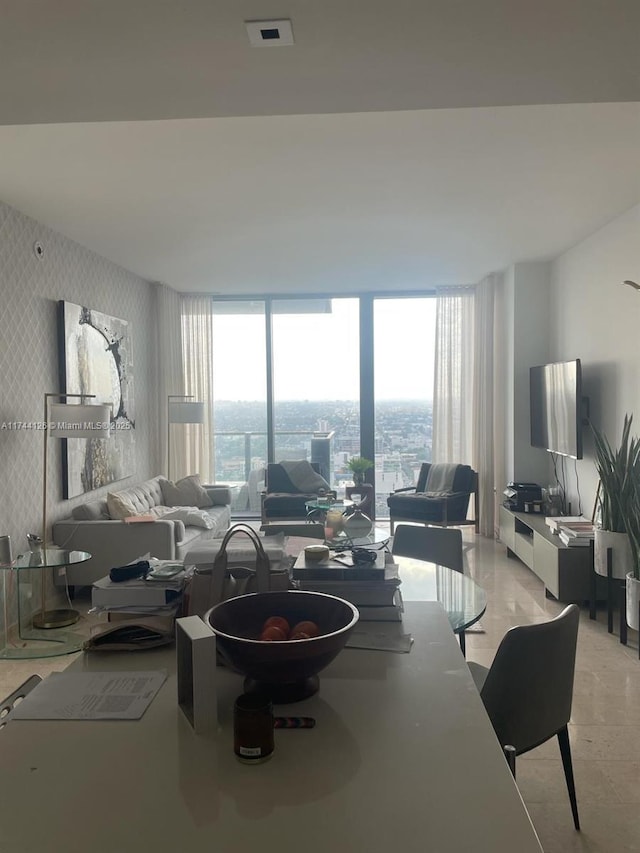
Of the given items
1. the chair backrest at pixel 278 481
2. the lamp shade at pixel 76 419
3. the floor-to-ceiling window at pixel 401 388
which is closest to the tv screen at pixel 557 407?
the floor-to-ceiling window at pixel 401 388

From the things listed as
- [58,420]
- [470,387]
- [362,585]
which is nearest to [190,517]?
[58,420]

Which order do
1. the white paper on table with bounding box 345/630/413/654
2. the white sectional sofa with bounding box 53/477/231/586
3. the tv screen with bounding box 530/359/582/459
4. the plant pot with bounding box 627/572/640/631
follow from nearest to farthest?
1. the white paper on table with bounding box 345/630/413/654
2. the plant pot with bounding box 627/572/640/631
3. the white sectional sofa with bounding box 53/477/231/586
4. the tv screen with bounding box 530/359/582/459

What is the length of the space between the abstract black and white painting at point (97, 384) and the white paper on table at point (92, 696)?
391 centimetres

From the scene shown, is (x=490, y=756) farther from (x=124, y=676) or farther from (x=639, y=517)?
(x=639, y=517)

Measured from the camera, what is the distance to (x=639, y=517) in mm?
3918

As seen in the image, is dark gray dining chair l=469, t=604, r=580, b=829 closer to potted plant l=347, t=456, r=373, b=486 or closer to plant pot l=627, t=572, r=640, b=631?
plant pot l=627, t=572, r=640, b=631

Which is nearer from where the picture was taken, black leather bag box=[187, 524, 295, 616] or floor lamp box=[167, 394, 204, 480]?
black leather bag box=[187, 524, 295, 616]

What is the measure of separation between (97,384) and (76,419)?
1.42 metres

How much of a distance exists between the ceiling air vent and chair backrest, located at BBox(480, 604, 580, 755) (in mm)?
1824

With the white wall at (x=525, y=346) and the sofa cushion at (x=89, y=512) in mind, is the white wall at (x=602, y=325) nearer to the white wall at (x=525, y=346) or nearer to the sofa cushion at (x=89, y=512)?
the white wall at (x=525, y=346)

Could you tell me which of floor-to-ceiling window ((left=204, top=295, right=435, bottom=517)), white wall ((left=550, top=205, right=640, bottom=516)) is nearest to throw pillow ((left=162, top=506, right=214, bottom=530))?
floor-to-ceiling window ((left=204, top=295, right=435, bottom=517))

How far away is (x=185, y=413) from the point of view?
6992mm

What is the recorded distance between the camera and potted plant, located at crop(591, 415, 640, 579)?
13.1 feet

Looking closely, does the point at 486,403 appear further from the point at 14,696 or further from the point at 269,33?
the point at 14,696
